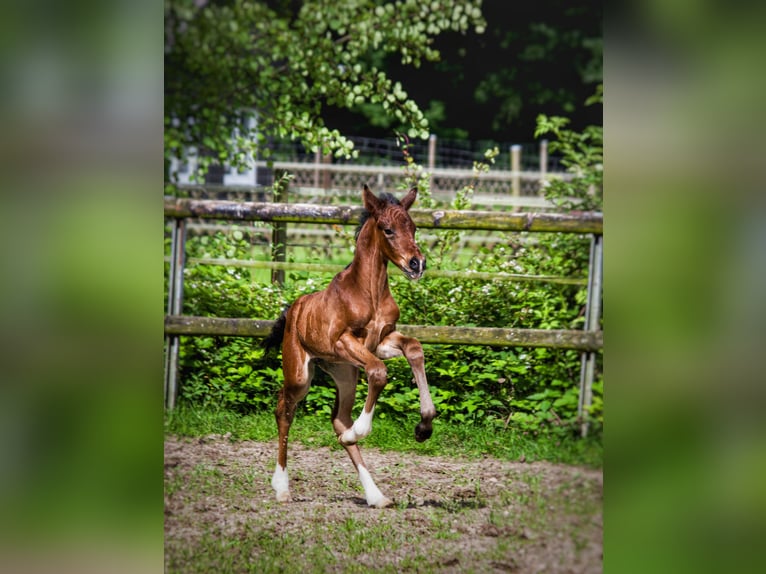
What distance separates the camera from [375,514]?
3.59 metres

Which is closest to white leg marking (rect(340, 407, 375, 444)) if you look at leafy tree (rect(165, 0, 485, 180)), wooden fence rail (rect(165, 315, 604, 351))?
wooden fence rail (rect(165, 315, 604, 351))

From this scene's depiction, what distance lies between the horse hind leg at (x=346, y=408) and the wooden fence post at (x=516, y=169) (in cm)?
110

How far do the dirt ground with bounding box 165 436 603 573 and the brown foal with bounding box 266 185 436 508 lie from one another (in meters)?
0.09

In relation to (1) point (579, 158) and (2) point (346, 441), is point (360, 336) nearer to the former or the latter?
(2) point (346, 441)

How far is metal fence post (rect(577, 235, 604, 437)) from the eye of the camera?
11.6 ft

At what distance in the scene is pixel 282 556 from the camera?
3564mm

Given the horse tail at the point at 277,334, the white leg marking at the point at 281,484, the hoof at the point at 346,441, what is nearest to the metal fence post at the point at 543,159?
the horse tail at the point at 277,334

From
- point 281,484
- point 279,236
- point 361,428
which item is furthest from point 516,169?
point 281,484

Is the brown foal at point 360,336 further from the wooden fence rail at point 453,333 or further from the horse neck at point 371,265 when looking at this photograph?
the wooden fence rail at point 453,333

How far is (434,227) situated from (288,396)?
1.02 m
